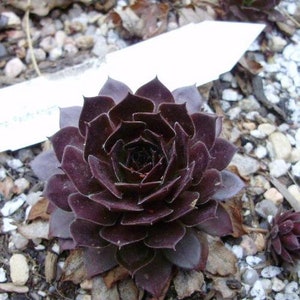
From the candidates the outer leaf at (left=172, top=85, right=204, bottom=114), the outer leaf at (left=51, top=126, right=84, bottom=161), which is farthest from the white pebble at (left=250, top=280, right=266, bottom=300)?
the outer leaf at (left=51, top=126, right=84, bottom=161)

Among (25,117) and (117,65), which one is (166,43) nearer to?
(117,65)

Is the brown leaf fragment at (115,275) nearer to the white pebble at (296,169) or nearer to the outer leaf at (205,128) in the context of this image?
the outer leaf at (205,128)

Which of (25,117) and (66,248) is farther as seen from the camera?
(25,117)

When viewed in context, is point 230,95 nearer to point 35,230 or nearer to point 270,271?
point 270,271

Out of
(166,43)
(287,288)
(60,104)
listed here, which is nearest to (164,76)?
(166,43)

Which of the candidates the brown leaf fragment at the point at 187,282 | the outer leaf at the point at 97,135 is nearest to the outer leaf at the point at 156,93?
the outer leaf at the point at 97,135

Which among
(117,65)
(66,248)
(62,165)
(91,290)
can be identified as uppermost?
(62,165)
